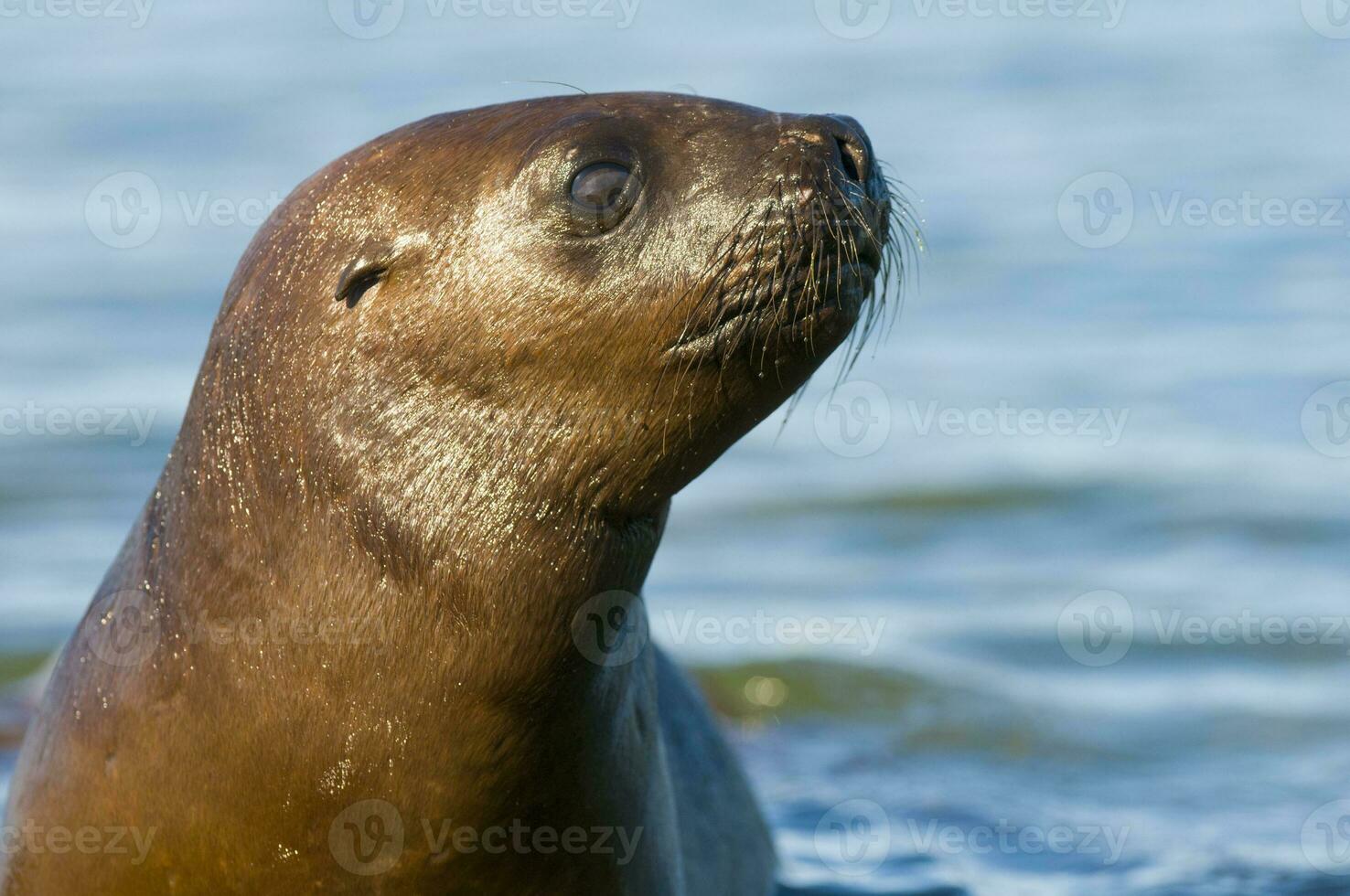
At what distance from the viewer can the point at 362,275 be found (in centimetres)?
485

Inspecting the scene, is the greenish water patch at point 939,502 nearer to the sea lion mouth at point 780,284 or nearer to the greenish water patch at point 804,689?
the greenish water patch at point 804,689

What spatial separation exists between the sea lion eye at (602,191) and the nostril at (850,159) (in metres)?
0.47

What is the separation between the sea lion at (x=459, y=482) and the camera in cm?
465

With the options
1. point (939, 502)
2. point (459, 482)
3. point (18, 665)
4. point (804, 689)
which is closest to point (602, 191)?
point (459, 482)

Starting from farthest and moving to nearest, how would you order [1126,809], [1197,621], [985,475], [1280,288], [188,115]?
[188,115]
[1280,288]
[985,475]
[1197,621]
[1126,809]

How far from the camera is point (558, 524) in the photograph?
4652 millimetres

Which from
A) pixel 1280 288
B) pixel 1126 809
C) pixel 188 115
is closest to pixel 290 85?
pixel 188 115

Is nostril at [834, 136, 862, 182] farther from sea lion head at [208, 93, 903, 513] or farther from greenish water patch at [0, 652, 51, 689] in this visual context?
greenish water patch at [0, 652, 51, 689]

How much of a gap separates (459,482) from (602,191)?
70cm

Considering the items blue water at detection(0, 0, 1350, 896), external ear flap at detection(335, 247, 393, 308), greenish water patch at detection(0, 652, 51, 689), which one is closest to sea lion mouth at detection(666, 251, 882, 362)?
external ear flap at detection(335, 247, 393, 308)

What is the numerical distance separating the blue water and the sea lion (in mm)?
1656

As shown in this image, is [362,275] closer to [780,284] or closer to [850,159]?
[780,284]

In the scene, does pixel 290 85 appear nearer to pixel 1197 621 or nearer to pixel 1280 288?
pixel 1280 288

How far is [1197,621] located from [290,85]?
1437cm
